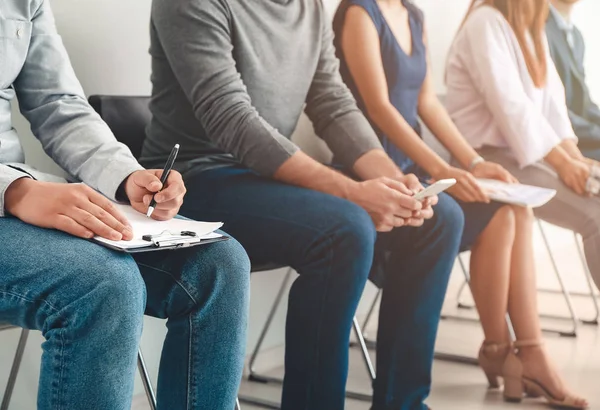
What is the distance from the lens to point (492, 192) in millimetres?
2270

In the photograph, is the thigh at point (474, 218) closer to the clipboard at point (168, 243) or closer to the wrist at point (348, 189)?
the wrist at point (348, 189)

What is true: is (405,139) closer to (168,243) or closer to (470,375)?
(470,375)

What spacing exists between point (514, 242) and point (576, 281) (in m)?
0.22

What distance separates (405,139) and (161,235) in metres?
1.13

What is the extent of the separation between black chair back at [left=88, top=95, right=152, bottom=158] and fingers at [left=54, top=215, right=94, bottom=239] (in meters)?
0.65

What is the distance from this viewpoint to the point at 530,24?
236cm

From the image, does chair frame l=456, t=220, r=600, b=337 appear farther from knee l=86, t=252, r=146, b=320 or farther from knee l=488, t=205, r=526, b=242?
knee l=86, t=252, r=146, b=320

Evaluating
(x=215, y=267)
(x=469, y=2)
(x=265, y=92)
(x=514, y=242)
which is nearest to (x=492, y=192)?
(x=514, y=242)

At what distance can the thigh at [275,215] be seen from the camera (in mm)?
1721

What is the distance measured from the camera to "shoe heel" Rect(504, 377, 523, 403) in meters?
2.21

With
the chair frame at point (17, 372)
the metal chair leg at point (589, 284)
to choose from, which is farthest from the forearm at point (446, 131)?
the chair frame at point (17, 372)

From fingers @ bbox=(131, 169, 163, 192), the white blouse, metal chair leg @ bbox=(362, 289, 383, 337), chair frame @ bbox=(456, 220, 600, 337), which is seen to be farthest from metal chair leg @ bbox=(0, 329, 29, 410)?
the white blouse

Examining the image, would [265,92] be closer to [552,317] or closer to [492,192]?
[492,192]

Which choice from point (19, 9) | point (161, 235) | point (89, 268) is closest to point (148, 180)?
point (161, 235)
